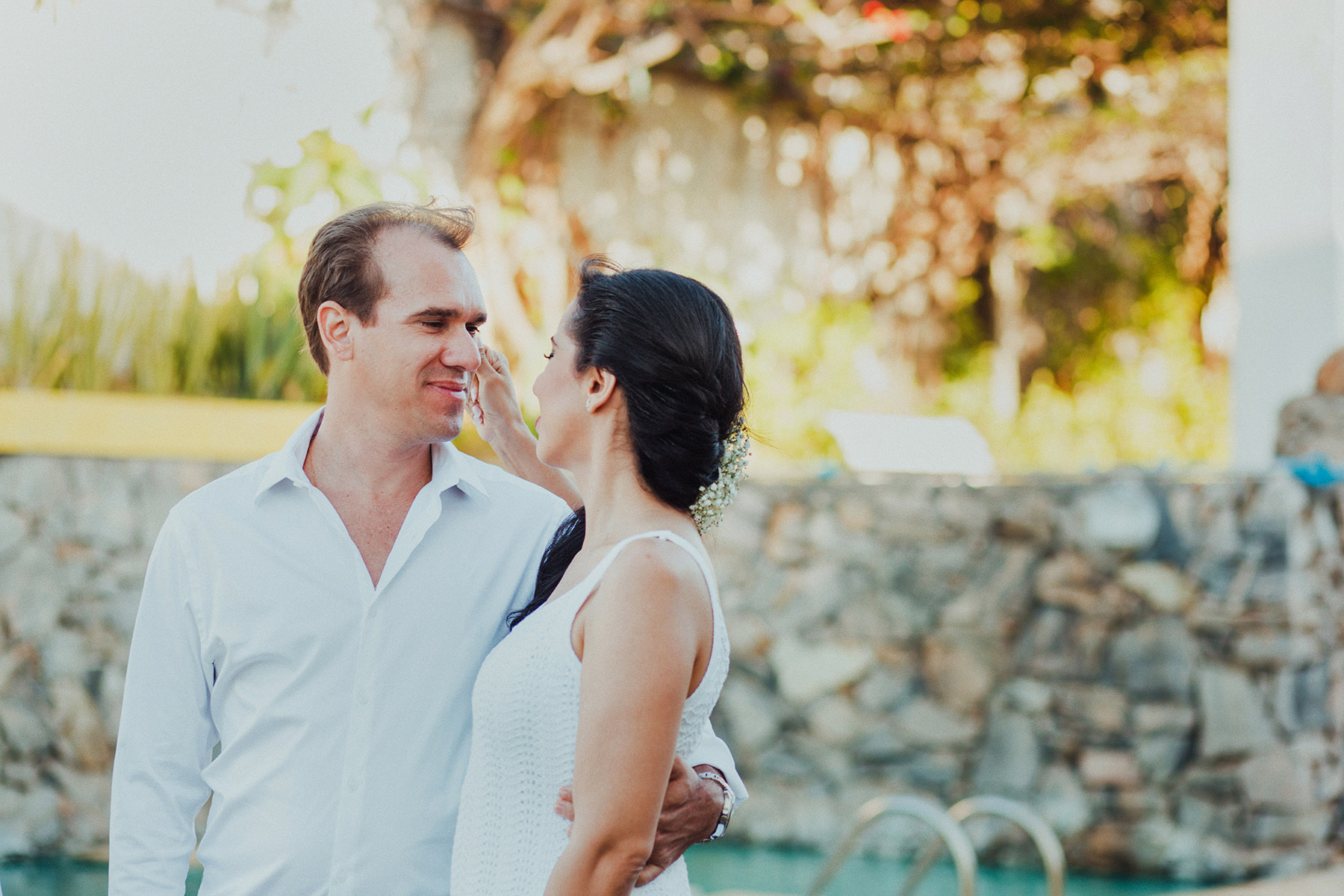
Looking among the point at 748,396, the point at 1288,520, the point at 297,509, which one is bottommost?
the point at 1288,520

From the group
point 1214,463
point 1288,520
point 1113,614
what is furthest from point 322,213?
point 1214,463

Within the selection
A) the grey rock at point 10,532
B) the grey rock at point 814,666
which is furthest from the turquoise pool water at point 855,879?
the grey rock at point 10,532

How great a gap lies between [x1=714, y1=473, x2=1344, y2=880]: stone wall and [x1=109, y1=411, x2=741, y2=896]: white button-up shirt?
13.0 ft

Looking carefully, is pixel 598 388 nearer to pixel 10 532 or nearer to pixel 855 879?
pixel 10 532

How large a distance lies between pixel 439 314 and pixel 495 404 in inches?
11.2

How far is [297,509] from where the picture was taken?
6.51 feet

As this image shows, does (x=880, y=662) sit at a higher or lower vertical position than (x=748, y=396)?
lower

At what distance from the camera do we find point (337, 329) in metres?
2.08

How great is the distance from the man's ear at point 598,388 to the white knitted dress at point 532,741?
0.20 metres

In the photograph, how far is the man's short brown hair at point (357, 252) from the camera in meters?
2.06

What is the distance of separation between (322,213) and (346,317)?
4536 mm

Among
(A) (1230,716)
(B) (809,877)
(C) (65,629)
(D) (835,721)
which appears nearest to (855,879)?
(B) (809,877)

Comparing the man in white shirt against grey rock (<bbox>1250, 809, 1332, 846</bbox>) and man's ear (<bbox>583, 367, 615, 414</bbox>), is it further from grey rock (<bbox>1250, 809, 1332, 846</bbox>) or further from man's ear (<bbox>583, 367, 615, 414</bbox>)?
grey rock (<bbox>1250, 809, 1332, 846</bbox>)

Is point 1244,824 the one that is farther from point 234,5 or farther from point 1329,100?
point 234,5
